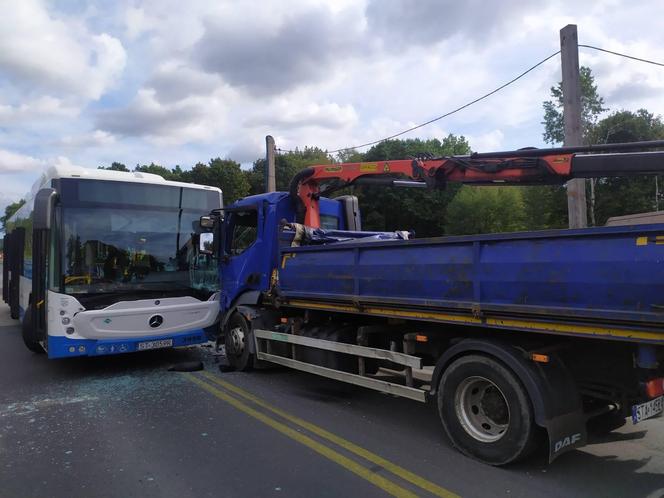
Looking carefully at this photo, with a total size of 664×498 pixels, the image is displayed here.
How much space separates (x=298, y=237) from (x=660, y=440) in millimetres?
4508

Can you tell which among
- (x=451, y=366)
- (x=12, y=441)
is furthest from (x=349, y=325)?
(x=12, y=441)

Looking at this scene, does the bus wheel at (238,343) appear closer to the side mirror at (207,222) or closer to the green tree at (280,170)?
the side mirror at (207,222)

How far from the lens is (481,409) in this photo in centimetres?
430

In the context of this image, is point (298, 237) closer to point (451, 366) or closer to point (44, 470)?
point (451, 366)

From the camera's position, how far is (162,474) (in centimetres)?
405

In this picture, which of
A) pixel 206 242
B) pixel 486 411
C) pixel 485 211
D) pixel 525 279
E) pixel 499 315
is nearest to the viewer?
pixel 525 279

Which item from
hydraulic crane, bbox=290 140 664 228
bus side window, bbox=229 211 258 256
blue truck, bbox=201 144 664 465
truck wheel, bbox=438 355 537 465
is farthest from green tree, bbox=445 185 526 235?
truck wheel, bbox=438 355 537 465

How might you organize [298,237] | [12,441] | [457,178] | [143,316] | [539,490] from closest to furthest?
[539,490], [12,441], [457,178], [298,237], [143,316]

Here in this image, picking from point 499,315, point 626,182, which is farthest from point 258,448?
point 626,182

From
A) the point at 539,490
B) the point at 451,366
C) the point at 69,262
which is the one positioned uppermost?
the point at 69,262

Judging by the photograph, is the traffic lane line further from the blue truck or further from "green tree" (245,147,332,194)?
"green tree" (245,147,332,194)

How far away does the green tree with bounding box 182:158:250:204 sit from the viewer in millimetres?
44938

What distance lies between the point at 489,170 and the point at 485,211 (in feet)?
122

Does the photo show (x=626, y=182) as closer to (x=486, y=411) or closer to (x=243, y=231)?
(x=243, y=231)
